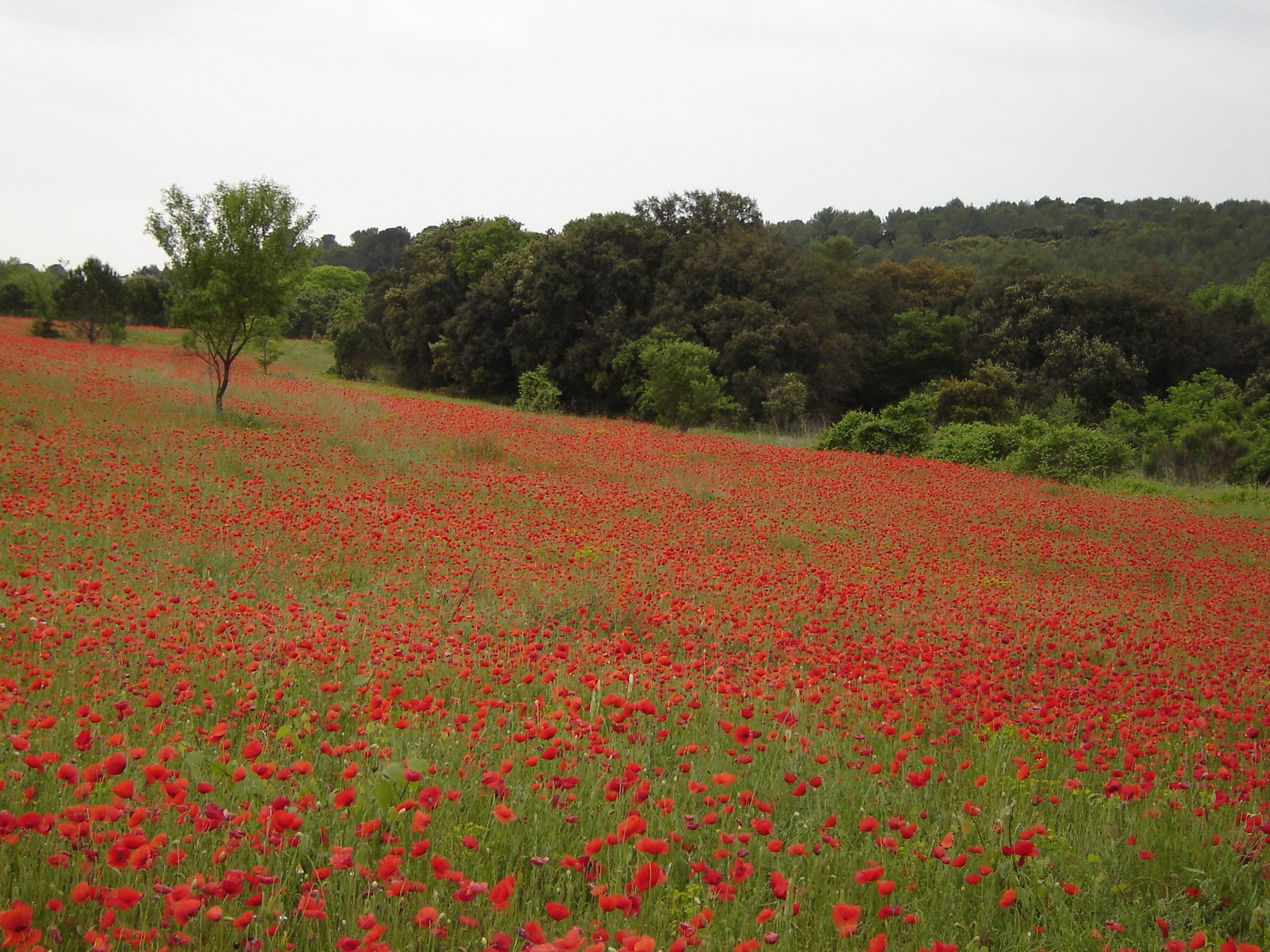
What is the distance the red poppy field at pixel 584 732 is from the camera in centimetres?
265

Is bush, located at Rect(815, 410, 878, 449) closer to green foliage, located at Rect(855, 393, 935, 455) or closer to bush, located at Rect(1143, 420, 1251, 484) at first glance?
green foliage, located at Rect(855, 393, 935, 455)

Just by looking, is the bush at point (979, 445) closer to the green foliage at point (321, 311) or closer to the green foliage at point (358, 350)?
the green foliage at point (358, 350)

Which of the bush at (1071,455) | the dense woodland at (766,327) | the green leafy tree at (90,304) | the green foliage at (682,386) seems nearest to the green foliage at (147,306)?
the dense woodland at (766,327)

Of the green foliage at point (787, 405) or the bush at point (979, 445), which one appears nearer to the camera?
the bush at point (979, 445)

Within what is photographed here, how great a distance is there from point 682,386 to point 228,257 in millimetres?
14573

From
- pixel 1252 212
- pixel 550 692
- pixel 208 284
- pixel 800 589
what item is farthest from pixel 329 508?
pixel 1252 212

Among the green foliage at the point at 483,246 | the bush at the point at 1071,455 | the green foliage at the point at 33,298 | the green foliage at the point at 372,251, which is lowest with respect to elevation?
the bush at the point at 1071,455

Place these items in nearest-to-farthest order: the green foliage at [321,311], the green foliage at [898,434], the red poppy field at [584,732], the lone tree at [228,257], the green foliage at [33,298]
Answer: the red poppy field at [584,732], the lone tree at [228,257], the green foliage at [898,434], the green foliage at [33,298], the green foliage at [321,311]

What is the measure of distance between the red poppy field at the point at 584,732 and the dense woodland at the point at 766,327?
19.0m

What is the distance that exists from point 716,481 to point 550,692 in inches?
467

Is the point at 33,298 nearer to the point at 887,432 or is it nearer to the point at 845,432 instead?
the point at 845,432

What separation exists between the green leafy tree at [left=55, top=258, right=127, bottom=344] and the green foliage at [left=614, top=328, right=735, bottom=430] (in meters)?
25.7

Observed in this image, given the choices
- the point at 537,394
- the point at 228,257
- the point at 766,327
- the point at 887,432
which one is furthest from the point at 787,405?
the point at 228,257

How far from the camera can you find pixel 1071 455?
22.2m
